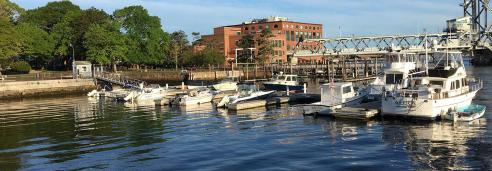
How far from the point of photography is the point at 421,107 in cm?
3078

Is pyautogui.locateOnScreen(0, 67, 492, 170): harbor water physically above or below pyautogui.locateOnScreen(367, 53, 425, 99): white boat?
below

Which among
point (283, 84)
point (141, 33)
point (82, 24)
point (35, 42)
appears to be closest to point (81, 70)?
point (82, 24)

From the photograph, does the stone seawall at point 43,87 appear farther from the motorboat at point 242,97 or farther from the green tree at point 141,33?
the motorboat at point 242,97

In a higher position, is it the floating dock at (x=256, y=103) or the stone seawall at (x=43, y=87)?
the stone seawall at (x=43, y=87)

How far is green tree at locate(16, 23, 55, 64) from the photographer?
317ft

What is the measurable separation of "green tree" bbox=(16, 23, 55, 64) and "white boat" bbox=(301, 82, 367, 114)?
75.4 meters

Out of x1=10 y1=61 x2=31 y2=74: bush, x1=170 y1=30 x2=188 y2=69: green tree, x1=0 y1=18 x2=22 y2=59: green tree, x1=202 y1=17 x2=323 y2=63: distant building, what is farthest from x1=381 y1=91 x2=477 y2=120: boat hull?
x1=202 y1=17 x2=323 y2=63: distant building

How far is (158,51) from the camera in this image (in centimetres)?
11262

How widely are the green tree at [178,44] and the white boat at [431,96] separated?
3536 inches

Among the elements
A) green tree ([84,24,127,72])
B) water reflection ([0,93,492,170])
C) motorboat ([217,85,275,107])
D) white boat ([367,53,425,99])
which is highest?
green tree ([84,24,127,72])

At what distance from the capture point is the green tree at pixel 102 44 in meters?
94.1

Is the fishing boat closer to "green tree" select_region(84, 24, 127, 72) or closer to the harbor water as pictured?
the harbor water

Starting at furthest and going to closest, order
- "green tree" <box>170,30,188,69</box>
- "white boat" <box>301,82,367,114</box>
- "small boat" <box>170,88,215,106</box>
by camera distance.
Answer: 1. "green tree" <box>170,30,188,69</box>
2. "small boat" <box>170,88,215,106</box>
3. "white boat" <box>301,82,367,114</box>

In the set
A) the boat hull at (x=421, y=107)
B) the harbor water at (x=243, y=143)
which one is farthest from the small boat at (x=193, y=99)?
the boat hull at (x=421, y=107)
